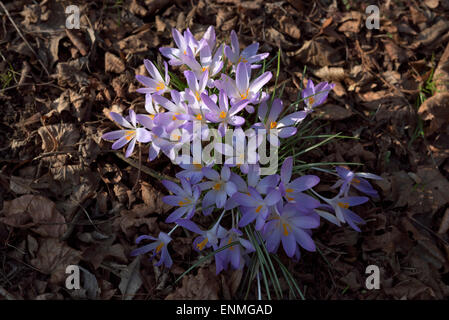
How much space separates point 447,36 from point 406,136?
28.0 inches

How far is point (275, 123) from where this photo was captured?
1.40 m

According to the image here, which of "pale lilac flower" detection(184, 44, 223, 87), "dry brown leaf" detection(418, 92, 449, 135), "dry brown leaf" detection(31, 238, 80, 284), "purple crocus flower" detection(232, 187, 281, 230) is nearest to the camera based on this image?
"purple crocus flower" detection(232, 187, 281, 230)

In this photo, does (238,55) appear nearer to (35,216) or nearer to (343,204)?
(343,204)

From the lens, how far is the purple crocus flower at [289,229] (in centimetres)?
120

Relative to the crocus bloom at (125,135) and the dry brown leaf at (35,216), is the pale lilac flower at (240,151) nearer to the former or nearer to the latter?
the crocus bloom at (125,135)

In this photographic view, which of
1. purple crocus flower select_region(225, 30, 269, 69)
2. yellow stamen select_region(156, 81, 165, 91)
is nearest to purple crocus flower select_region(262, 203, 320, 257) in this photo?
purple crocus flower select_region(225, 30, 269, 69)

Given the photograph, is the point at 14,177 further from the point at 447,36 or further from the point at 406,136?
the point at 447,36

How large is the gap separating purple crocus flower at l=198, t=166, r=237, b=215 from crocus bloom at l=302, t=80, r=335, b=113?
473 millimetres

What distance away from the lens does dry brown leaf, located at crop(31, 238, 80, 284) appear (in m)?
1.54

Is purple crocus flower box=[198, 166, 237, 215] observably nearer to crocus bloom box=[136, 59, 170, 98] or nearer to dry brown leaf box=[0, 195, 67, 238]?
crocus bloom box=[136, 59, 170, 98]

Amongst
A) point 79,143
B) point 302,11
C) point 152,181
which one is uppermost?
point 302,11

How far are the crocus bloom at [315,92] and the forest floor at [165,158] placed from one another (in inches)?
5.7
